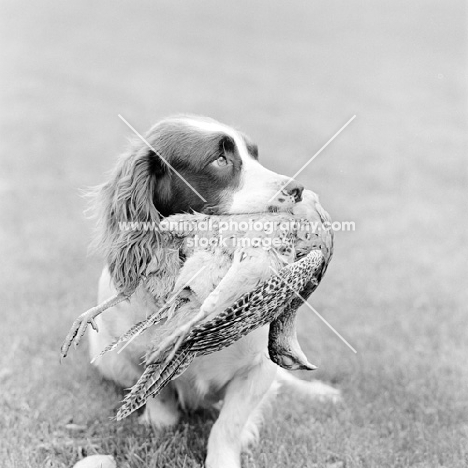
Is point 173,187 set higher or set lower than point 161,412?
higher

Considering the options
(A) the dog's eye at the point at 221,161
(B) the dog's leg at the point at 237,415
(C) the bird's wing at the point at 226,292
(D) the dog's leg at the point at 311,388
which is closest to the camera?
(C) the bird's wing at the point at 226,292

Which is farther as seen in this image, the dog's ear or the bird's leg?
the dog's ear

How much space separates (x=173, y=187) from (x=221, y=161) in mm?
232

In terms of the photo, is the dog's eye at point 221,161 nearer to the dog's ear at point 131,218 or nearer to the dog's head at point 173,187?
the dog's head at point 173,187

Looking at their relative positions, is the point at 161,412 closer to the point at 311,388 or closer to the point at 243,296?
the point at 311,388

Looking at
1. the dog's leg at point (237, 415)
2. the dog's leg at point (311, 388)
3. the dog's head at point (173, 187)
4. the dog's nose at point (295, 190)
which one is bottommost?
the dog's leg at point (311, 388)

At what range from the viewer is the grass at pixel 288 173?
10.9 feet

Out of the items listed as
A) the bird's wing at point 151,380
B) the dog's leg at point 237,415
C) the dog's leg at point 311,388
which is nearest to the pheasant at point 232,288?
the bird's wing at point 151,380

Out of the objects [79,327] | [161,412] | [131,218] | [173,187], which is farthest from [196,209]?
[161,412]

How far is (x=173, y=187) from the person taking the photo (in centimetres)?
304

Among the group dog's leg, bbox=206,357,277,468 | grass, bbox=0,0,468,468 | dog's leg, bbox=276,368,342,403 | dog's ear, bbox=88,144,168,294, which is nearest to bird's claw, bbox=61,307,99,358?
dog's ear, bbox=88,144,168,294

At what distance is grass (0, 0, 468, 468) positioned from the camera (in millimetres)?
3311

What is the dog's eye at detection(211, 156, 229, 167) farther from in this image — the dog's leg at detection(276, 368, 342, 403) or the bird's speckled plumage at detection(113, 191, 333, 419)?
the dog's leg at detection(276, 368, 342, 403)

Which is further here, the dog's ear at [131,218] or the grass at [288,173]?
the grass at [288,173]
